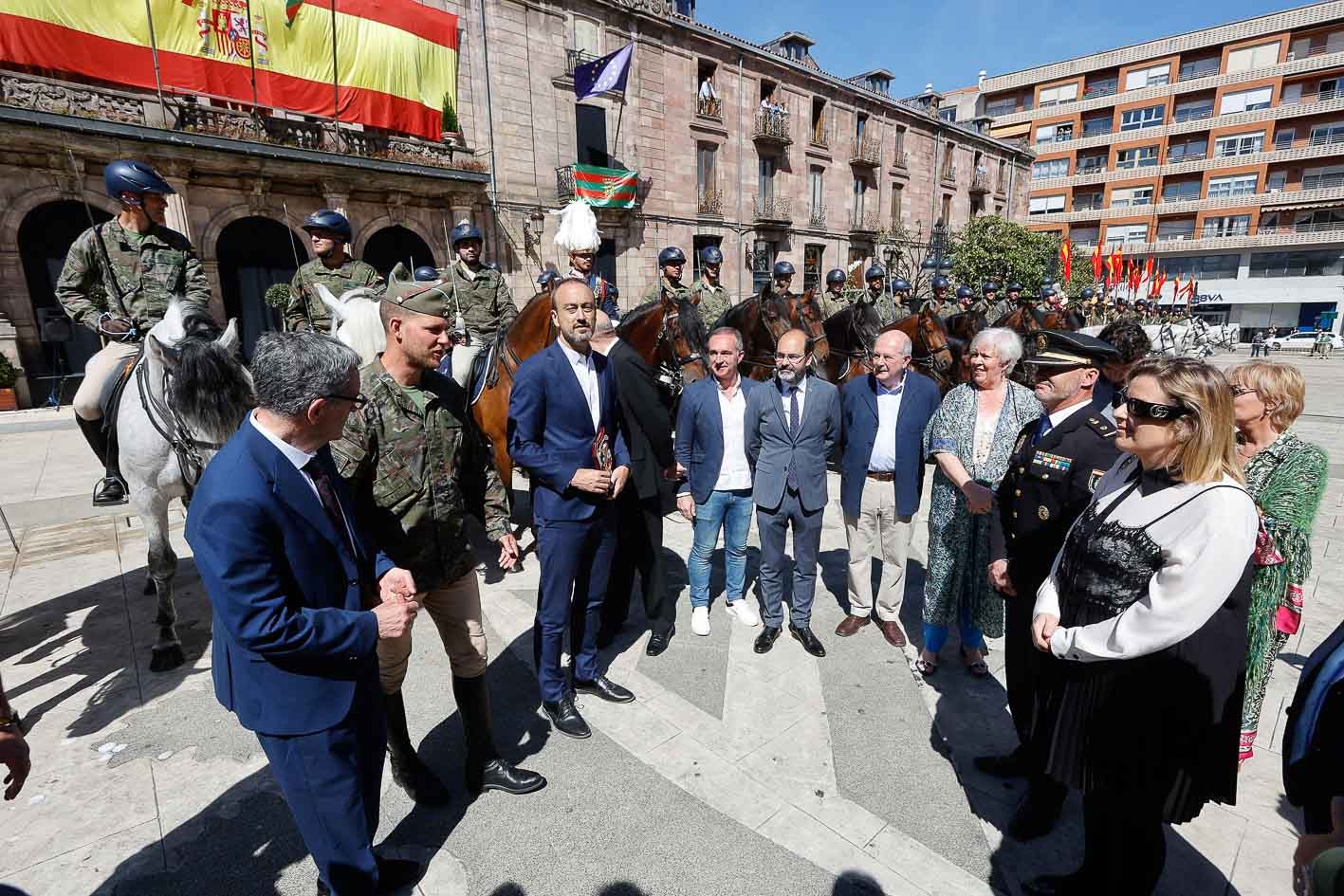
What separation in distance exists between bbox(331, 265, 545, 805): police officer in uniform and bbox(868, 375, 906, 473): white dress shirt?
2.59 metres

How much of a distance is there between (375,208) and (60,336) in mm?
7434

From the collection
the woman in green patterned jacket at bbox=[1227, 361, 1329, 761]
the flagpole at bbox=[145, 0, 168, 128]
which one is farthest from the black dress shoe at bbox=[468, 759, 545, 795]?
the flagpole at bbox=[145, 0, 168, 128]

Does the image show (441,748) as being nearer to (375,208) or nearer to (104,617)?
(104,617)

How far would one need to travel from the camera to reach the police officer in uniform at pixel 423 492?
2457 millimetres

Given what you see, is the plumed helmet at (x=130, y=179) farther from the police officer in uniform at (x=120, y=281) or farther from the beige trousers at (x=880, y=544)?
the beige trousers at (x=880, y=544)

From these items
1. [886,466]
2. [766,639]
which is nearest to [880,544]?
[886,466]

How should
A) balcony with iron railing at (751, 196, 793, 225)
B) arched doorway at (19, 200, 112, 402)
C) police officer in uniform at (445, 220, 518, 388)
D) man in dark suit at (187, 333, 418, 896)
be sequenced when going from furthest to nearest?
balcony with iron railing at (751, 196, 793, 225)
arched doorway at (19, 200, 112, 402)
police officer in uniform at (445, 220, 518, 388)
man in dark suit at (187, 333, 418, 896)

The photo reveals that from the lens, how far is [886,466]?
405cm

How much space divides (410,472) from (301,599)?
2.60ft

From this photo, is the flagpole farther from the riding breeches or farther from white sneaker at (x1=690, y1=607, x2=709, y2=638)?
white sneaker at (x1=690, y1=607, x2=709, y2=638)

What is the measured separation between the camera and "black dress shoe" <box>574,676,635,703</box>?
3.61 meters

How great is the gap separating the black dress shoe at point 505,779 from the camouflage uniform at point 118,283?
379 centimetres

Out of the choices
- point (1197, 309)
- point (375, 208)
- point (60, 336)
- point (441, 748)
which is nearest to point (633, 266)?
point (375, 208)

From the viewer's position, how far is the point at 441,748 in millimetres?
3213
